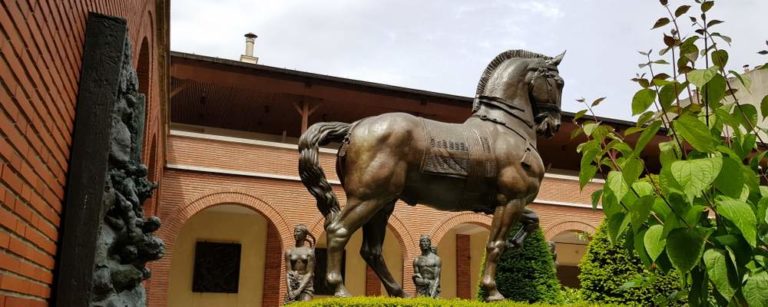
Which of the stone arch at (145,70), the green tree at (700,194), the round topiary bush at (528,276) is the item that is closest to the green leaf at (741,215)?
the green tree at (700,194)

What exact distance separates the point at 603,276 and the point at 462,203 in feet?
13.0

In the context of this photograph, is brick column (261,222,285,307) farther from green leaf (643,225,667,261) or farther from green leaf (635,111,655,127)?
green leaf (643,225,667,261)

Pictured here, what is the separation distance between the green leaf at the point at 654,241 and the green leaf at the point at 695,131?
262 millimetres

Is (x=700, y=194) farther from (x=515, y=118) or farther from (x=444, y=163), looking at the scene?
(x=515, y=118)

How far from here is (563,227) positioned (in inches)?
826

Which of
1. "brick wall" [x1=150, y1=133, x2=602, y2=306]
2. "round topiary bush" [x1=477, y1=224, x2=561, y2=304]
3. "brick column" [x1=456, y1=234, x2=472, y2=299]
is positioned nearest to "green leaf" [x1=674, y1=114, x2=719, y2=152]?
"round topiary bush" [x1=477, y1=224, x2=561, y2=304]

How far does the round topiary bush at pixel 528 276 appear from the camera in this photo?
313 inches

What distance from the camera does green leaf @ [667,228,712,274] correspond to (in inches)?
70.6

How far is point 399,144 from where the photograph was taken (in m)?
5.53

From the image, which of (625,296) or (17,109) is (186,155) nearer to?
(625,296)

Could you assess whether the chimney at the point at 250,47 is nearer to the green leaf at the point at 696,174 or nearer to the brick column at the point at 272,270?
the brick column at the point at 272,270

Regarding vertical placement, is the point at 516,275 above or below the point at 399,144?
below

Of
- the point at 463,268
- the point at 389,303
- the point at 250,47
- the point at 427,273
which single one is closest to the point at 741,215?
the point at 389,303

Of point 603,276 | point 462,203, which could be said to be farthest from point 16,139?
point 603,276
